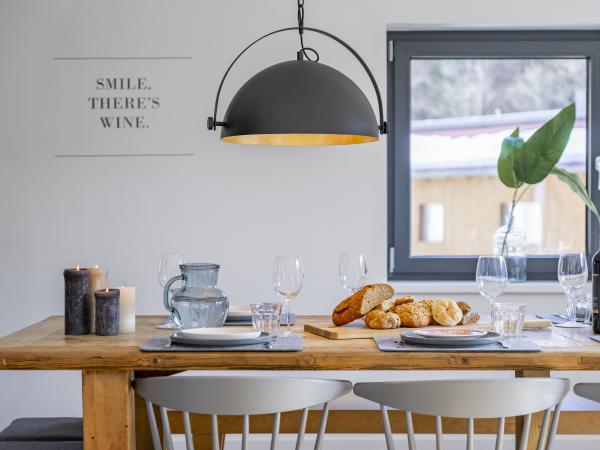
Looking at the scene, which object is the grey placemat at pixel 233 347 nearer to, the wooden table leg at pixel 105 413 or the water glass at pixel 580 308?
the wooden table leg at pixel 105 413

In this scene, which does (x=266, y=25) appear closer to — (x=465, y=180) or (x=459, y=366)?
(x=465, y=180)

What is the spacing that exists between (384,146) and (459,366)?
171 cm

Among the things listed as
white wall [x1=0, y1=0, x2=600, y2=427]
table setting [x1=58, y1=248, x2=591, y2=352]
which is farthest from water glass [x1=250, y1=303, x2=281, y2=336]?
white wall [x1=0, y1=0, x2=600, y2=427]

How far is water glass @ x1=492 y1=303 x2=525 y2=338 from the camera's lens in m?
2.18

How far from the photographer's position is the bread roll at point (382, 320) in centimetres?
231

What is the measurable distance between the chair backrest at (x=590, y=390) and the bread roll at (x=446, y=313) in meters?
0.49

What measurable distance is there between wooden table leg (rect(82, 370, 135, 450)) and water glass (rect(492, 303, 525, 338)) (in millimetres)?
959

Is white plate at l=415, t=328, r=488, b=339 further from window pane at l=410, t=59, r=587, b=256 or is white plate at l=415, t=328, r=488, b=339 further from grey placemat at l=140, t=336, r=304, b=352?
window pane at l=410, t=59, r=587, b=256

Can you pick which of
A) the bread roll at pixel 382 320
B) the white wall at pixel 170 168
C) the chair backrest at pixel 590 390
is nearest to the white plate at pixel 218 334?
the bread roll at pixel 382 320

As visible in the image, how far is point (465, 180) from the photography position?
12.7 feet

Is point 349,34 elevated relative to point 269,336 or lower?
elevated

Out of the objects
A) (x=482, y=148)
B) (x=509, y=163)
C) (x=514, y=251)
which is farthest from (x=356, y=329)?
(x=482, y=148)

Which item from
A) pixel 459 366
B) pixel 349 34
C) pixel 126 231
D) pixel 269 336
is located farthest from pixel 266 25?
pixel 459 366

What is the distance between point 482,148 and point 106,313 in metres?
2.18
